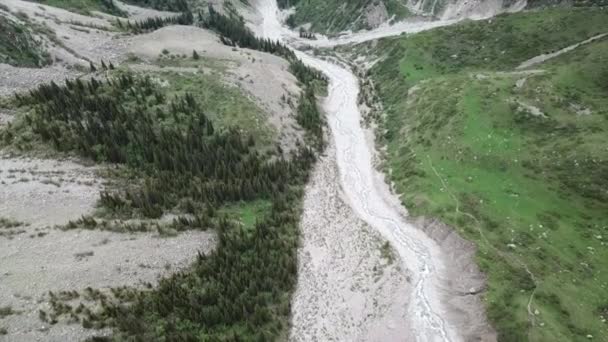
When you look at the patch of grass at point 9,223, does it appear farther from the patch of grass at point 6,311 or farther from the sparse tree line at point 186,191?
the patch of grass at point 6,311

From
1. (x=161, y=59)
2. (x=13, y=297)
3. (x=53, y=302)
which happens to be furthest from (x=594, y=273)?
(x=161, y=59)

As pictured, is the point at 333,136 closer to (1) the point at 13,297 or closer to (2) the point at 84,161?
(2) the point at 84,161

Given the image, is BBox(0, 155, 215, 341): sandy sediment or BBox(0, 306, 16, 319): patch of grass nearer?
BBox(0, 306, 16, 319): patch of grass

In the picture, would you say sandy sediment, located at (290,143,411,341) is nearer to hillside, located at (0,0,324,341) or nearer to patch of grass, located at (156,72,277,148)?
hillside, located at (0,0,324,341)

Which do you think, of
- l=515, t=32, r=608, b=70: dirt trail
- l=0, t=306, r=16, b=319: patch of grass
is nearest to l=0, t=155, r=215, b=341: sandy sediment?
l=0, t=306, r=16, b=319: patch of grass

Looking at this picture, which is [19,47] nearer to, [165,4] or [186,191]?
[186,191]

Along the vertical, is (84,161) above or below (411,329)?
above
